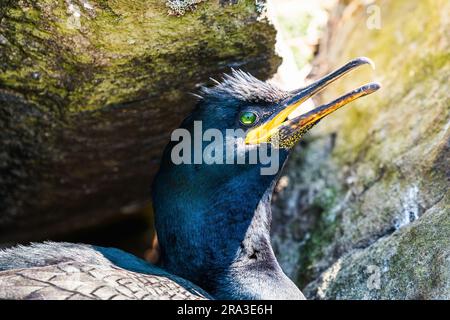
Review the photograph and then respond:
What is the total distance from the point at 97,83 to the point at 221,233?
1.34 meters

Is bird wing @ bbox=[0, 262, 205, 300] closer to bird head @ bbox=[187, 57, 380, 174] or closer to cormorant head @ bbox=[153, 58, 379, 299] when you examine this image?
cormorant head @ bbox=[153, 58, 379, 299]

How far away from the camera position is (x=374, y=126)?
19.3ft

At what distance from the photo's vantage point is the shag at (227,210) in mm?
4559

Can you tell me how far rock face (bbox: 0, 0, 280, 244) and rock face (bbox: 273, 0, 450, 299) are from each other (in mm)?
1065

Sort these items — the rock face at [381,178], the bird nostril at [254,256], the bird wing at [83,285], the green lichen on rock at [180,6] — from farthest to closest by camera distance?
the bird nostril at [254,256] → the rock face at [381,178] → the green lichen on rock at [180,6] → the bird wing at [83,285]

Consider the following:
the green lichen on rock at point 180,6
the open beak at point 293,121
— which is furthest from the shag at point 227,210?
the green lichen on rock at point 180,6

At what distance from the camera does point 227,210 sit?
4684 mm

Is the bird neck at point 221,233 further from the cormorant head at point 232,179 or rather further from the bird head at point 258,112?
the bird head at point 258,112

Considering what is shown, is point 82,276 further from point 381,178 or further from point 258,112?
point 381,178

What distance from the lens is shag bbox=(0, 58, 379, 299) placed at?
15.0 ft

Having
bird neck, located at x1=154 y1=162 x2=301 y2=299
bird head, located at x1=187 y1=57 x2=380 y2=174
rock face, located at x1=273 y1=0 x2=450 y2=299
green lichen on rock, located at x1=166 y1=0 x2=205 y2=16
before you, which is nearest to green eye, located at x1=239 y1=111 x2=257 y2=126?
bird head, located at x1=187 y1=57 x2=380 y2=174

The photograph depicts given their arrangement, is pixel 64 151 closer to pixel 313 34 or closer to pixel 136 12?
pixel 136 12
